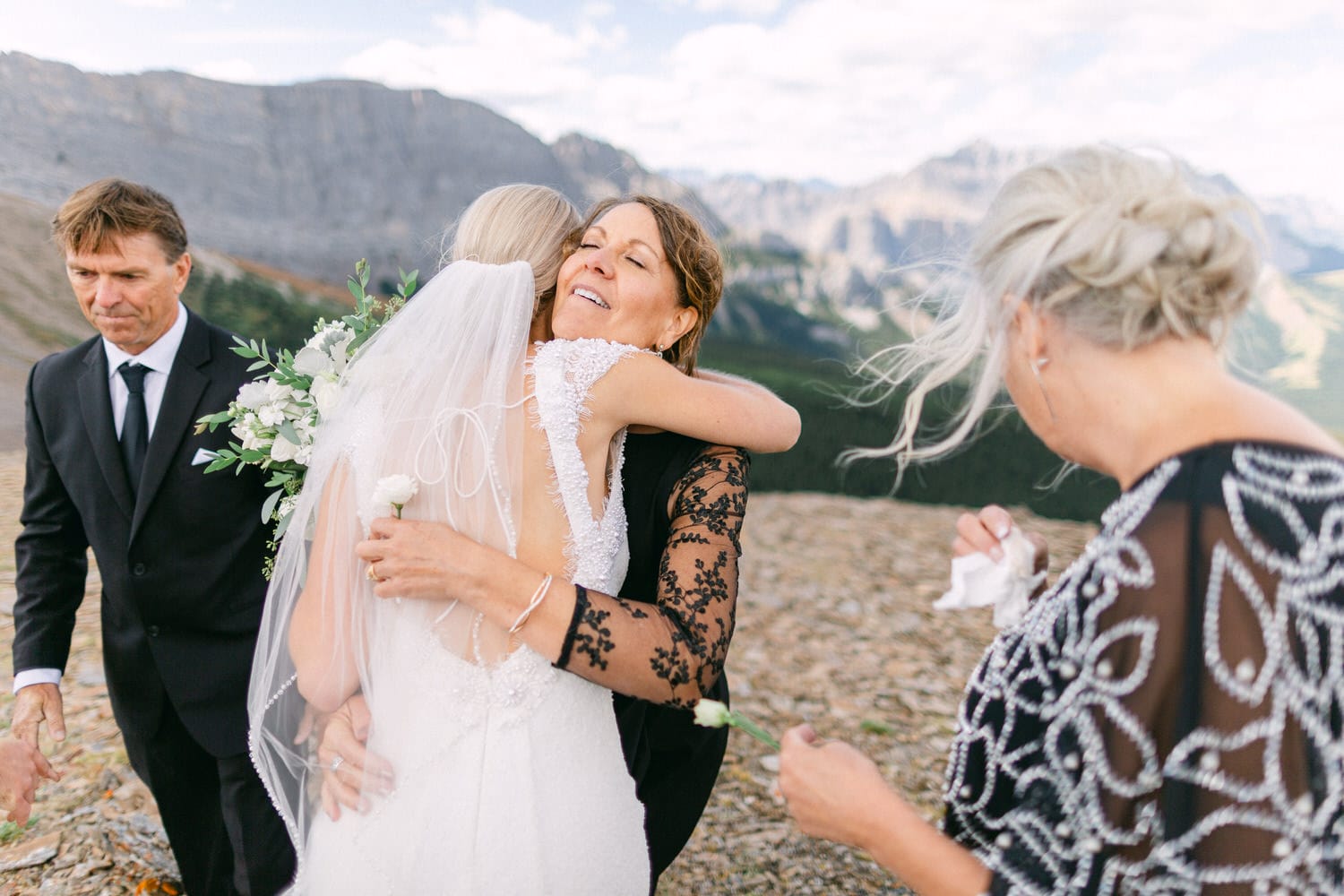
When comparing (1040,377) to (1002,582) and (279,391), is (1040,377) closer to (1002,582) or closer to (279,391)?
(1002,582)

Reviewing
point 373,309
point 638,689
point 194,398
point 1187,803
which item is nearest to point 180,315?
point 194,398

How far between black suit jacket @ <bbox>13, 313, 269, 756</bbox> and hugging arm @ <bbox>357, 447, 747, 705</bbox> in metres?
1.47

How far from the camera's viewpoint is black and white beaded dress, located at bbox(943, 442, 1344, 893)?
1327 millimetres

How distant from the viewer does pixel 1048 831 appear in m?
1.49

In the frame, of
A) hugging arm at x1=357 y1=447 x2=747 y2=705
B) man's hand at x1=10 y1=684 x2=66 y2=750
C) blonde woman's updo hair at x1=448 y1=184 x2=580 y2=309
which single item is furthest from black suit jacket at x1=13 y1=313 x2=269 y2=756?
hugging arm at x1=357 y1=447 x2=747 y2=705

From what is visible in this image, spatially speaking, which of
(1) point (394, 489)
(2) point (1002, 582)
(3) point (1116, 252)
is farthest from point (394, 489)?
(3) point (1116, 252)

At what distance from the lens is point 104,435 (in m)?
3.17

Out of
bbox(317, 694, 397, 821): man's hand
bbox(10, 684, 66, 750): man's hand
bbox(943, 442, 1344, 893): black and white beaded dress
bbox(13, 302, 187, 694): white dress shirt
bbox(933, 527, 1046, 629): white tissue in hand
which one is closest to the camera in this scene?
bbox(943, 442, 1344, 893): black and white beaded dress

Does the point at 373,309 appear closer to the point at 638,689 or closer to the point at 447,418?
the point at 447,418

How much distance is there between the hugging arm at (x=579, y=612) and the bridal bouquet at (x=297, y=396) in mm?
539

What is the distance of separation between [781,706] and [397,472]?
4.56 meters

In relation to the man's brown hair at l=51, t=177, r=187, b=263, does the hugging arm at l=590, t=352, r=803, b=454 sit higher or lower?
lower

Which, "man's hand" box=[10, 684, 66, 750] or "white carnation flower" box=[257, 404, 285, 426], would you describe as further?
"man's hand" box=[10, 684, 66, 750]

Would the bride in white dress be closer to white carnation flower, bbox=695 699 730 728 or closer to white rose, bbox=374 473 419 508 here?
white rose, bbox=374 473 419 508
